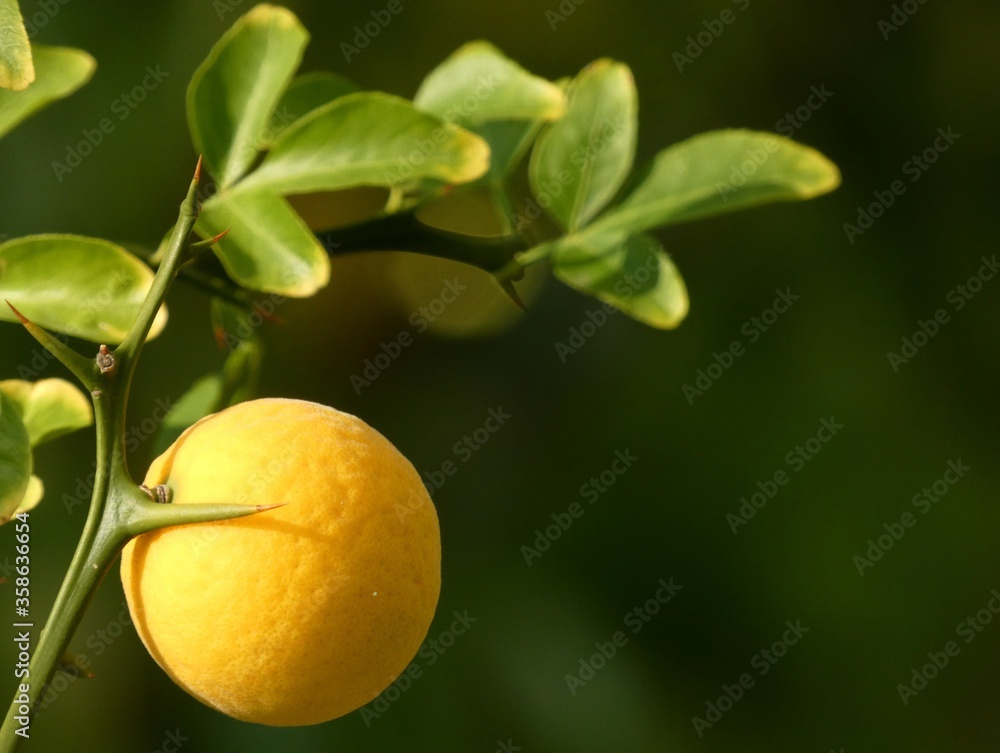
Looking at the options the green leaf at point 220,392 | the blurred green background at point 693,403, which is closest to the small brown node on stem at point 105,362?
the green leaf at point 220,392

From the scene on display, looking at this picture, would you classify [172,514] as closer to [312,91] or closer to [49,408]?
[49,408]

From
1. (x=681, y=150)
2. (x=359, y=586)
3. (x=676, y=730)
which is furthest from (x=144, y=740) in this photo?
(x=681, y=150)

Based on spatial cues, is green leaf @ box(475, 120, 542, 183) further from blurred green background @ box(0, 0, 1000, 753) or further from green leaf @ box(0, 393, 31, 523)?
blurred green background @ box(0, 0, 1000, 753)

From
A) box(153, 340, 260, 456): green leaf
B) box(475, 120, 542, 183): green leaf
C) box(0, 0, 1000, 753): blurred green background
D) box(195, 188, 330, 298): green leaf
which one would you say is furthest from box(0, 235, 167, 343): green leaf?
box(0, 0, 1000, 753): blurred green background

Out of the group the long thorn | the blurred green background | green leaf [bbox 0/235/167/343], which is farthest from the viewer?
the blurred green background

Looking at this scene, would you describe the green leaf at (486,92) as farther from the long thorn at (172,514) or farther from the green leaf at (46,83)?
the long thorn at (172,514)

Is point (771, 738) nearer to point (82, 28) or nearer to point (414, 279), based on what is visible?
point (414, 279)
